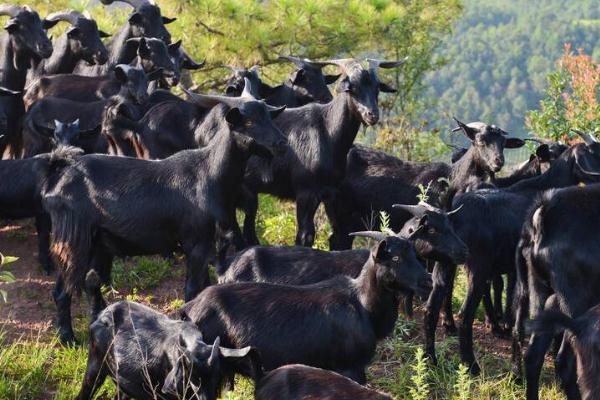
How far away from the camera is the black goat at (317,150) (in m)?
9.08

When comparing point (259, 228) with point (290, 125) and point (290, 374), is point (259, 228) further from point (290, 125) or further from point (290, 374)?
point (290, 374)

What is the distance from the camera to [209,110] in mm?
9578

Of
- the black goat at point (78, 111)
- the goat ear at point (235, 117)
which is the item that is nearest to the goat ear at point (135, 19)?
the black goat at point (78, 111)

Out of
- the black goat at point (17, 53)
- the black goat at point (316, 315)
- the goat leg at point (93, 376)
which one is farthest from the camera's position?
the black goat at point (17, 53)

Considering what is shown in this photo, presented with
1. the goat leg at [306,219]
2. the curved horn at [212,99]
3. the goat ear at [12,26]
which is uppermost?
the curved horn at [212,99]

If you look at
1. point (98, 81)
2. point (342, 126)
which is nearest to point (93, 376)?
point (342, 126)

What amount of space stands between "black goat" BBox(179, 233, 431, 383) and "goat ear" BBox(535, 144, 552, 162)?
3.07 m

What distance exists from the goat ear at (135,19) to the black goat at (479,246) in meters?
4.95

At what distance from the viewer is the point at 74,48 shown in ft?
37.5

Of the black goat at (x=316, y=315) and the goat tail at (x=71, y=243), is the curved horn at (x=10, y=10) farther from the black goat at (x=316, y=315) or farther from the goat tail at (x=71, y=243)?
the black goat at (x=316, y=315)

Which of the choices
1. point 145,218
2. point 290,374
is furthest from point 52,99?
point 290,374

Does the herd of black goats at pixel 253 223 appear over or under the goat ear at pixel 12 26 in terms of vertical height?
under

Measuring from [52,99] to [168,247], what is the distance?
124 inches

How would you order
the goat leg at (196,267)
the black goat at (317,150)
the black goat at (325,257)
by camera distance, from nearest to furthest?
the black goat at (325,257), the goat leg at (196,267), the black goat at (317,150)
